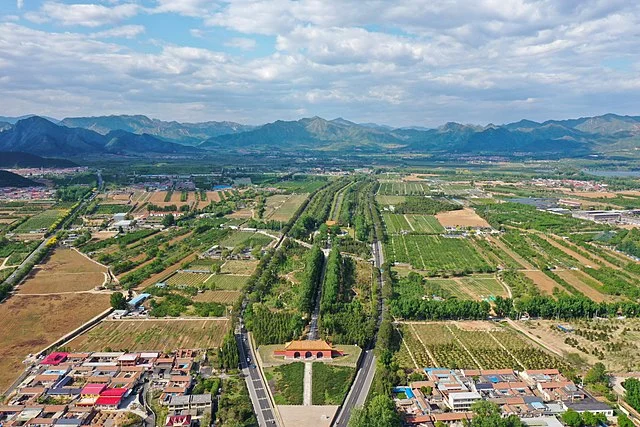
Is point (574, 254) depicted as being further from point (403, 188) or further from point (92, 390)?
point (403, 188)

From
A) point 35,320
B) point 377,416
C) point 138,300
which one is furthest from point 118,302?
point 377,416

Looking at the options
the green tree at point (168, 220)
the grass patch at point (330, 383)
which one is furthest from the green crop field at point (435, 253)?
the green tree at point (168, 220)

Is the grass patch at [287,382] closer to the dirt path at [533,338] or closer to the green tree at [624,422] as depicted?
the green tree at [624,422]

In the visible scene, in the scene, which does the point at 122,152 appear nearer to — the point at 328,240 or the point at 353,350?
the point at 328,240

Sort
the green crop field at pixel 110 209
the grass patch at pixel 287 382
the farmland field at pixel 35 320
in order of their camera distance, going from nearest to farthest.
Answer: the grass patch at pixel 287 382 < the farmland field at pixel 35 320 < the green crop field at pixel 110 209

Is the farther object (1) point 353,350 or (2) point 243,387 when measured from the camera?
(1) point 353,350

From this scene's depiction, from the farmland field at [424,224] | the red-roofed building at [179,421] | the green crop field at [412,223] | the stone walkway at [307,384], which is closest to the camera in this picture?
the red-roofed building at [179,421]

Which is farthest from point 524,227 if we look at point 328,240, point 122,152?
point 122,152

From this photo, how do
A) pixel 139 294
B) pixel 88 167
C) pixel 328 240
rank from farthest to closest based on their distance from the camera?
pixel 88 167 → pixel 328 240 → pixel 139 294
